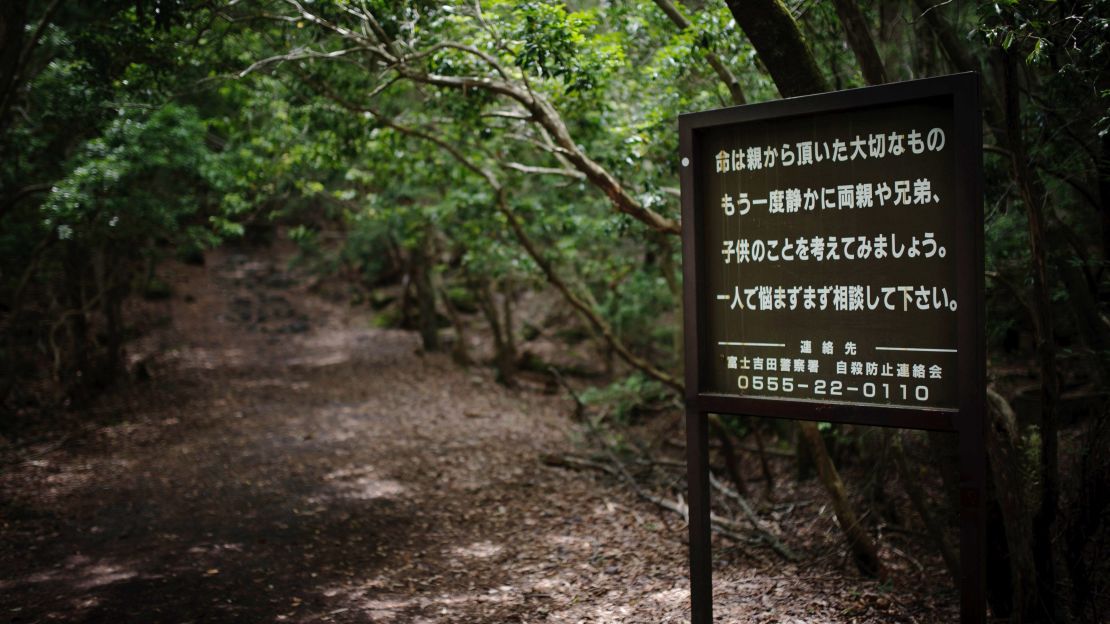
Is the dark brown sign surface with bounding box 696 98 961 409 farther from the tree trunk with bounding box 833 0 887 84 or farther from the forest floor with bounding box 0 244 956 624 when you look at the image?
the forest floor with bounding box 0 244 956 624

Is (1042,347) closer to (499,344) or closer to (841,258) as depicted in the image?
(841,258)

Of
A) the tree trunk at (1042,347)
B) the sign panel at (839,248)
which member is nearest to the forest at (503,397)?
the tree trunk at (1042,347)

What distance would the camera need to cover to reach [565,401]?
15633 millimetres

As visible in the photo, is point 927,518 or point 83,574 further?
point 83,574

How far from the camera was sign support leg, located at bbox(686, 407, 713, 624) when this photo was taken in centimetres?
383

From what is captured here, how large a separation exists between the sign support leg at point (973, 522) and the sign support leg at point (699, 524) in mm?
1173

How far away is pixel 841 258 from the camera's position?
337 cm

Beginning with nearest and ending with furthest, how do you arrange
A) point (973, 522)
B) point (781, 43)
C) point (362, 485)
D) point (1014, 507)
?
point (973, 522)
point (781, 43)
point (1014, 507)
point (362, 485)

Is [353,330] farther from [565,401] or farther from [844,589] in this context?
[844,589]

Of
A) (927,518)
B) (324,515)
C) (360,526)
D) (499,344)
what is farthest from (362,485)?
(499,344)

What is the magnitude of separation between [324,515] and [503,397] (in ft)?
25.1

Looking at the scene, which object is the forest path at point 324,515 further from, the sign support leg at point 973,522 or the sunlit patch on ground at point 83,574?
the sign support leg at point 973,522

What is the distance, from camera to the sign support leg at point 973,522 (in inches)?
119

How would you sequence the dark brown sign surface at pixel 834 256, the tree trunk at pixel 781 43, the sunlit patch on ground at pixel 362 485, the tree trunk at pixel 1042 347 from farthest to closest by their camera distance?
the sunlit patch on ground at pixel 362 485, the tree trunk at pixel 781 43, the tree trunk at pixel 1042 347, the dark brown sign surface at pixel 834 256
